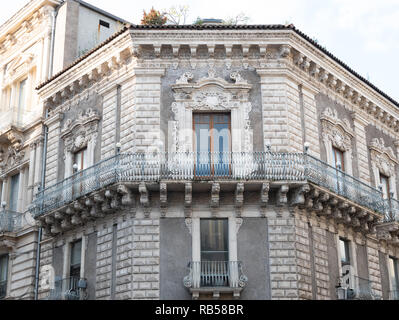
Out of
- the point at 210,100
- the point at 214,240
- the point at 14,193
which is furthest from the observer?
the point at 14,193

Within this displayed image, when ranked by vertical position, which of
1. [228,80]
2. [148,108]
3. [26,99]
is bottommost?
[148,108]

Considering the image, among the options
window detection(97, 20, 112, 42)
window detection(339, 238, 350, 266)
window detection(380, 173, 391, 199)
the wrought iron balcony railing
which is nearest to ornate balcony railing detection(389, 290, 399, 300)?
the wrought iron balcony railing

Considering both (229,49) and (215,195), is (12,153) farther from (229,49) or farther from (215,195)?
(215,195)

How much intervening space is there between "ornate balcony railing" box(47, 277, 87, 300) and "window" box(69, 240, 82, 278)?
37 centimetres

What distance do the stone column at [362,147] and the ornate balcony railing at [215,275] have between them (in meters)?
6.88

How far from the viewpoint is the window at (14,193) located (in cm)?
2594

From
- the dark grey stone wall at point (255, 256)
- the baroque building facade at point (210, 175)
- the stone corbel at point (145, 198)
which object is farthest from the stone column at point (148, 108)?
the dark grey stone wall at point (255, 256)

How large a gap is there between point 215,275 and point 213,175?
9.70ft

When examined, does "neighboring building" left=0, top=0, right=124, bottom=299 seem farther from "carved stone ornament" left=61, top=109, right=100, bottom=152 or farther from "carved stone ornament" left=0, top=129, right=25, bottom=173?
"carved stone ornament" left=61, top=109, right=100, bottom=152

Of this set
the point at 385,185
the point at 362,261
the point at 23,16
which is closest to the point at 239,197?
the point at 362,261

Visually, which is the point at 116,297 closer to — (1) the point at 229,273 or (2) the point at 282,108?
(1) the point at 229,273

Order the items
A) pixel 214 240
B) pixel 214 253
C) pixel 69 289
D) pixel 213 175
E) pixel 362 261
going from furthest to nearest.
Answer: pixel 362 261
pixel 69 289
pixel 213 175
pixel 214 240
pixel 214 253

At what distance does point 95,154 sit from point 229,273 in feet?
20.6

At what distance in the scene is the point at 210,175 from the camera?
20.1 meters
